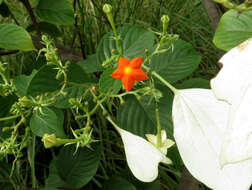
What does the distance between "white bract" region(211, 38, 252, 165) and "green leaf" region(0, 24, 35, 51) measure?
438mm

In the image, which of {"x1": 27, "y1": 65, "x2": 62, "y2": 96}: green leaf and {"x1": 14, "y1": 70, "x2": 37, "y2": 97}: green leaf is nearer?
{"x1": 27, "y1": 65, "x2": 62, "y2": 96}: green leaf

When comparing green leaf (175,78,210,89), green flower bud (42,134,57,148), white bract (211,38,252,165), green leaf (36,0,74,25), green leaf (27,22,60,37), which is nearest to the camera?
white bract (211,38,252,165)

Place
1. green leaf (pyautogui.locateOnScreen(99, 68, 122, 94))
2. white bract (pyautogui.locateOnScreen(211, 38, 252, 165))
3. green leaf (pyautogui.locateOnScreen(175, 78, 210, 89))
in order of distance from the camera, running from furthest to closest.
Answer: green leaf (pyautogui.locateOnScreen(175, 78, 210, 89))
green leaf (pyautogui.locateOnScreen(99, 68, 122, 94))
white bract (pyautogui.locateOnScreen(211, 38, 252, 165))

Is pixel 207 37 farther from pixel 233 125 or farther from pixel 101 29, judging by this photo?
pixel 233 125

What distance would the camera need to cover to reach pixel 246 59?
0.95 feet

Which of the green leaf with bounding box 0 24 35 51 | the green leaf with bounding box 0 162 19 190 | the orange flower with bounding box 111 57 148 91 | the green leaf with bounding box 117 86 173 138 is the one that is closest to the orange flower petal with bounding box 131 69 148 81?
the orange flower with bounding box 111 57 148 91

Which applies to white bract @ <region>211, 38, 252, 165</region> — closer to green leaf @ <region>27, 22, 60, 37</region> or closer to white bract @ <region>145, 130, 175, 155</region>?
white bract @ <region>145, 130, 175, 155</region>

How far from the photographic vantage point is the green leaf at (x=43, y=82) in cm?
53

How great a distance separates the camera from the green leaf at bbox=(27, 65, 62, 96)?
0.53m

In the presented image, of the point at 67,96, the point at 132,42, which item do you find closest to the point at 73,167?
the point at 67,96

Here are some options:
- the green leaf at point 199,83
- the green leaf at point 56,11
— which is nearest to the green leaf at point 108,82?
the green leaf at point 199,83

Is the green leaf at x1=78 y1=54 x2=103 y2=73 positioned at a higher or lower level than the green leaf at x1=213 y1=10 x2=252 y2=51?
lower

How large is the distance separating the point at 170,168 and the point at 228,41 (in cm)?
58

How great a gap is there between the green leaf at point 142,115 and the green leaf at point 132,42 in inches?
3.5
